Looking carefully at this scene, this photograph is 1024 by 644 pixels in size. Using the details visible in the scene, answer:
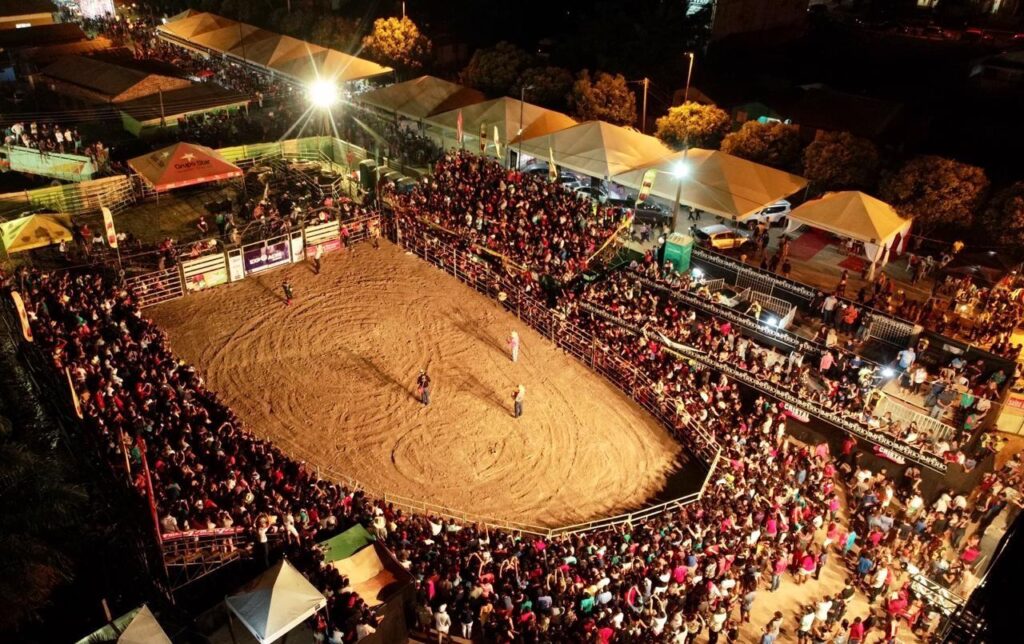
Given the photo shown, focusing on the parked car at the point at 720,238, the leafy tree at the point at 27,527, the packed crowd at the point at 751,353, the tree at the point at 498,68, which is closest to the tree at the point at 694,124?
the parked car at the point at 720,238

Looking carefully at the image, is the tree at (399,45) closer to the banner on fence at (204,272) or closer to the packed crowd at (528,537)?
the banner on fence at (204,272)

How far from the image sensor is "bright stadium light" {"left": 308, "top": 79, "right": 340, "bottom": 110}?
117 feet

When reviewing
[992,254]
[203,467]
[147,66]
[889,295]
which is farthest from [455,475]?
[147,66]

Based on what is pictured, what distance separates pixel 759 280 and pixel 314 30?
34.4m

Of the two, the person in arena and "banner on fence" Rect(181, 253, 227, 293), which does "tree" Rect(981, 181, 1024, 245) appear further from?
"banner on fence" Rect(181, 253, 227, 293)

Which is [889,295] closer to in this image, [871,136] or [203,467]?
[871,136]

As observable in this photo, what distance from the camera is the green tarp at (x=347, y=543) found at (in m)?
13.4

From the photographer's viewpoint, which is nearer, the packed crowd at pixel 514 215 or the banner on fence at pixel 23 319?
the banner on fence at pixel 23 319

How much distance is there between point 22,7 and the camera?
44.4m

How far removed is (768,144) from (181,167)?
21099 millimetres

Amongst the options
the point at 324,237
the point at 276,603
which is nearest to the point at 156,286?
the point at 324,237

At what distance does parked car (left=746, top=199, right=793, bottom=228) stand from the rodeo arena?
28cm

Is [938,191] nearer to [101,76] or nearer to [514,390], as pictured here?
[514,390]

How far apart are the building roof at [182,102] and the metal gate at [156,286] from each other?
12.6m
